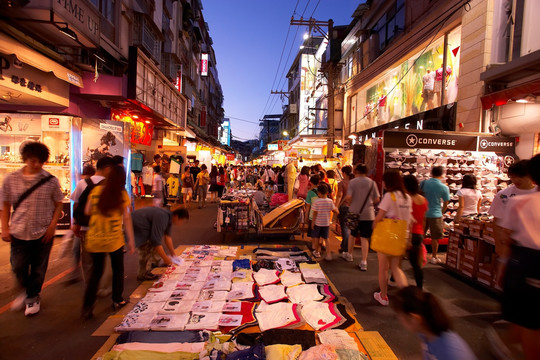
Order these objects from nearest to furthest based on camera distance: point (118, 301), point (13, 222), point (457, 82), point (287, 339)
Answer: point (287, 339), point (13, 222), point (118, 301), point (457, 82)

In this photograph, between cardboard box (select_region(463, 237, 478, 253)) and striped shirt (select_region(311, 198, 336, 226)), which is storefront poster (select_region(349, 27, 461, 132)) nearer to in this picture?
cardboard box (select_region(463, 237, 478, 253))

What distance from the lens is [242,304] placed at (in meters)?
4.07

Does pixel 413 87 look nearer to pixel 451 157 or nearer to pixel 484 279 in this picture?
pixel 451 157

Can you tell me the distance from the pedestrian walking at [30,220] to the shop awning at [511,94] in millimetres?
9137

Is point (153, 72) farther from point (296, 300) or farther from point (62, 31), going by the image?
point (296, 300)

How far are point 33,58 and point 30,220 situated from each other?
5.37 metres

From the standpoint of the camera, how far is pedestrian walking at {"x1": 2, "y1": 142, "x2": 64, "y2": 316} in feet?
12.0

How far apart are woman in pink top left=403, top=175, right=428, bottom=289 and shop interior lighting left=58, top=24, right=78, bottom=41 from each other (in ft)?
26.7

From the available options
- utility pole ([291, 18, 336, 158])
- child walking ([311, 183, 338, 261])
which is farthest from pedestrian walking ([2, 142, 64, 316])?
utility pole ([291, 18, 336, 158])

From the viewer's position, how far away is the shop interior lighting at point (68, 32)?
702 centimetres

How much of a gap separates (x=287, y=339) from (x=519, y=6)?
10027 mm

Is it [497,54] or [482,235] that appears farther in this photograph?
[497,54]

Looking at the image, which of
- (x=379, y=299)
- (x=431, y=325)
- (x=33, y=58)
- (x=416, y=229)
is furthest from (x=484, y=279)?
(x=33, y=58)

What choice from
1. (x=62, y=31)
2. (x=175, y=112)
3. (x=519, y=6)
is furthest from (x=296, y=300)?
(x=175, y=112)
